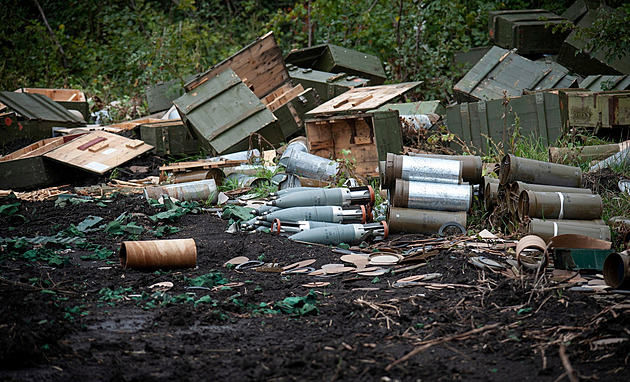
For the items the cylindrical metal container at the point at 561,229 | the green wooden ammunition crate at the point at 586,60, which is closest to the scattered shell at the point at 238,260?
the cylindrical metal container at the point at 561,229

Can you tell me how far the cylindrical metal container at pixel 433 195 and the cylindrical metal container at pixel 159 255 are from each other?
7.56 feet

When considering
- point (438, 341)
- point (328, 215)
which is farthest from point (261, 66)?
point (438, 341)

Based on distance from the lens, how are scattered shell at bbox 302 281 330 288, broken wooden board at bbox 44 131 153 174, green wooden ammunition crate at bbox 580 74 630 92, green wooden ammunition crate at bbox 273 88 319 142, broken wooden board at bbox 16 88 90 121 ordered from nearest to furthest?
scattered shell at bbox 302 281 330 288, green wooden ammunition crate at bbox 580 74 630 92, broken wooden board at bbox 44 131 153 174, green wooden ammunition crate at bbox 273 88 319 142, broken wooden board at bbox 16 88 90 121

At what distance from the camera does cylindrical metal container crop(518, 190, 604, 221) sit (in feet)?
18.8

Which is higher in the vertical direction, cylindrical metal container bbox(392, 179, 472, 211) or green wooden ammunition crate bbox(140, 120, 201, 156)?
green wooden ammunition crate bbox(140, 120, 201, 156)

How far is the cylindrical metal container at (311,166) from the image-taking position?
27.2 ft

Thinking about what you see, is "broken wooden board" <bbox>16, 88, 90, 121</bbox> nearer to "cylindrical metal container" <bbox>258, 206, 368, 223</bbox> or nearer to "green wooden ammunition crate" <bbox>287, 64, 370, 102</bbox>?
"green wooden ammunition crate" <bbox>287, 64, 370, 102</bbox>

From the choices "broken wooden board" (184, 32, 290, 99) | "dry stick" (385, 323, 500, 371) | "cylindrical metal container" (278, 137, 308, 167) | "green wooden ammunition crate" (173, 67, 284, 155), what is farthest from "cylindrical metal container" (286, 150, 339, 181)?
"dry stick" (385, 323, 500, 371)

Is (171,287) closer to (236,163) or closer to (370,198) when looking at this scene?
(370,198)

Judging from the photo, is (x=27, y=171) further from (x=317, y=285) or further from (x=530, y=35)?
(x=530, y=35)

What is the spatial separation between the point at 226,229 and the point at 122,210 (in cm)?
156

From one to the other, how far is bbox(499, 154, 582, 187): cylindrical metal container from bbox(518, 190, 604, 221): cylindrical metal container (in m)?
0.35

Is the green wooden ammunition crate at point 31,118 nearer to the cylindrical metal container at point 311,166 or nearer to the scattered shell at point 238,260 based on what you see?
the cylindrical metal container at point 311,166

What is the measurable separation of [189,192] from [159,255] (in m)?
2.84
